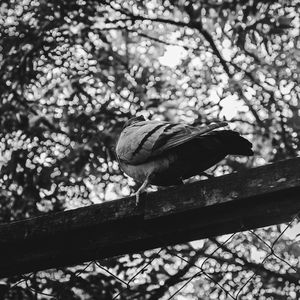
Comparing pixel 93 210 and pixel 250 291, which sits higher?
pixel 250 291

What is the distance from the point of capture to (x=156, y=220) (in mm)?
1170

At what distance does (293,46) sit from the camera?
498cm

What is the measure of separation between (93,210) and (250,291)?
265 cm

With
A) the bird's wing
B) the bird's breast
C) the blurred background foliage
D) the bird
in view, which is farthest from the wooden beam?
the blurred background foliage

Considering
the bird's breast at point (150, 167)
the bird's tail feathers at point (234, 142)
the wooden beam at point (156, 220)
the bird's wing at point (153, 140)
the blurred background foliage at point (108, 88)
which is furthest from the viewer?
the blurred background foliage at point (108, 88)

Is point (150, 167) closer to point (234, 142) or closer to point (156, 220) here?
point (234, 142)

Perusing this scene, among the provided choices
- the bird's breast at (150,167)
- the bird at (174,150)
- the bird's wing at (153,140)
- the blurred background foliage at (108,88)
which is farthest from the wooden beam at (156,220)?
the blurred background foliage at (108,88)

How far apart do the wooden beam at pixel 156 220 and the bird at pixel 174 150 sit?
1.19 ft

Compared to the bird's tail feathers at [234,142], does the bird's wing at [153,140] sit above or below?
above

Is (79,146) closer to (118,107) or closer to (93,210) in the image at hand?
(118,107)

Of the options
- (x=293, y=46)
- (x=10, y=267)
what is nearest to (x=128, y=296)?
(x=10, y=267)

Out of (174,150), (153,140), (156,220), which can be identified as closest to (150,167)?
(153,140)

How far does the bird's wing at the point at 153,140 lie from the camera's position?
1.93 metres

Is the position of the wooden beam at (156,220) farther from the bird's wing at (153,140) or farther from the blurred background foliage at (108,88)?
the blurred background foliage at (108,88)
